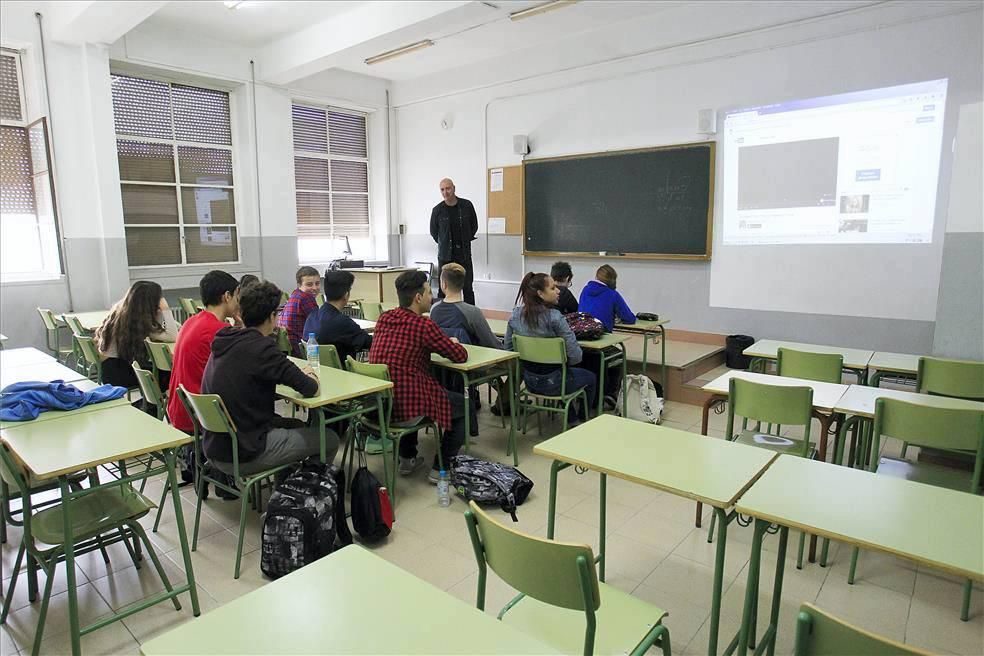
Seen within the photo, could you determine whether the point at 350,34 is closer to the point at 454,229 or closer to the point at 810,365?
the point at 454,229

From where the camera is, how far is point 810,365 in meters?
3.37

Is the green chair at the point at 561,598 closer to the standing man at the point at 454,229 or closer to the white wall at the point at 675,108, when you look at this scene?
the white wall at the point at 675,108

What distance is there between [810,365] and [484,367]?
195 centimetres

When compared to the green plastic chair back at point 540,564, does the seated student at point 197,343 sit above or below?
above

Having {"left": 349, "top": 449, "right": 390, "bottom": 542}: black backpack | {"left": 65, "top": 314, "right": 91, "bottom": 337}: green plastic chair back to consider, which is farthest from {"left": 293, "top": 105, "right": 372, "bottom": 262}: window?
{"left": 349, "top": 449, "right": 390, "bottom": 542}: black backpack

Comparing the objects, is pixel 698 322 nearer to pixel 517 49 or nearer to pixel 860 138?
pixel 860 138

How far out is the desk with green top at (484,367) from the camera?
350 centimetres

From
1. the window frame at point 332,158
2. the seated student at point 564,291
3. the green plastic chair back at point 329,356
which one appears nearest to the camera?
the green plastic chair back at point 329,356

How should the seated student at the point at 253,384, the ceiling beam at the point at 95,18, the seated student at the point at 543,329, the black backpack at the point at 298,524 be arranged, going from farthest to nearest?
the ceiling beam at the point at 95,18 < the seated student at the point at 543,329 < the seated student at the point at 253,384 < the black backpack at the point at 298,524

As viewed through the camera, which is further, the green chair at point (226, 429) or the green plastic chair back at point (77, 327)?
the green plastic chair back at point (77, 327)

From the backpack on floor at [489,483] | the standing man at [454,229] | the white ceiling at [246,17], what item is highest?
the white ceiling at [246,17]

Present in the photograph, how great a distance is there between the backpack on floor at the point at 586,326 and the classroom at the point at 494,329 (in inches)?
0.9

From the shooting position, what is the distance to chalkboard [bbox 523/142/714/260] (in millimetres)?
6367

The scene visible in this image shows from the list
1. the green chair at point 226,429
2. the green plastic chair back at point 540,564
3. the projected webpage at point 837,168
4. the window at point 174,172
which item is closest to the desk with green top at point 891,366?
the projected webpage at point 837,168
